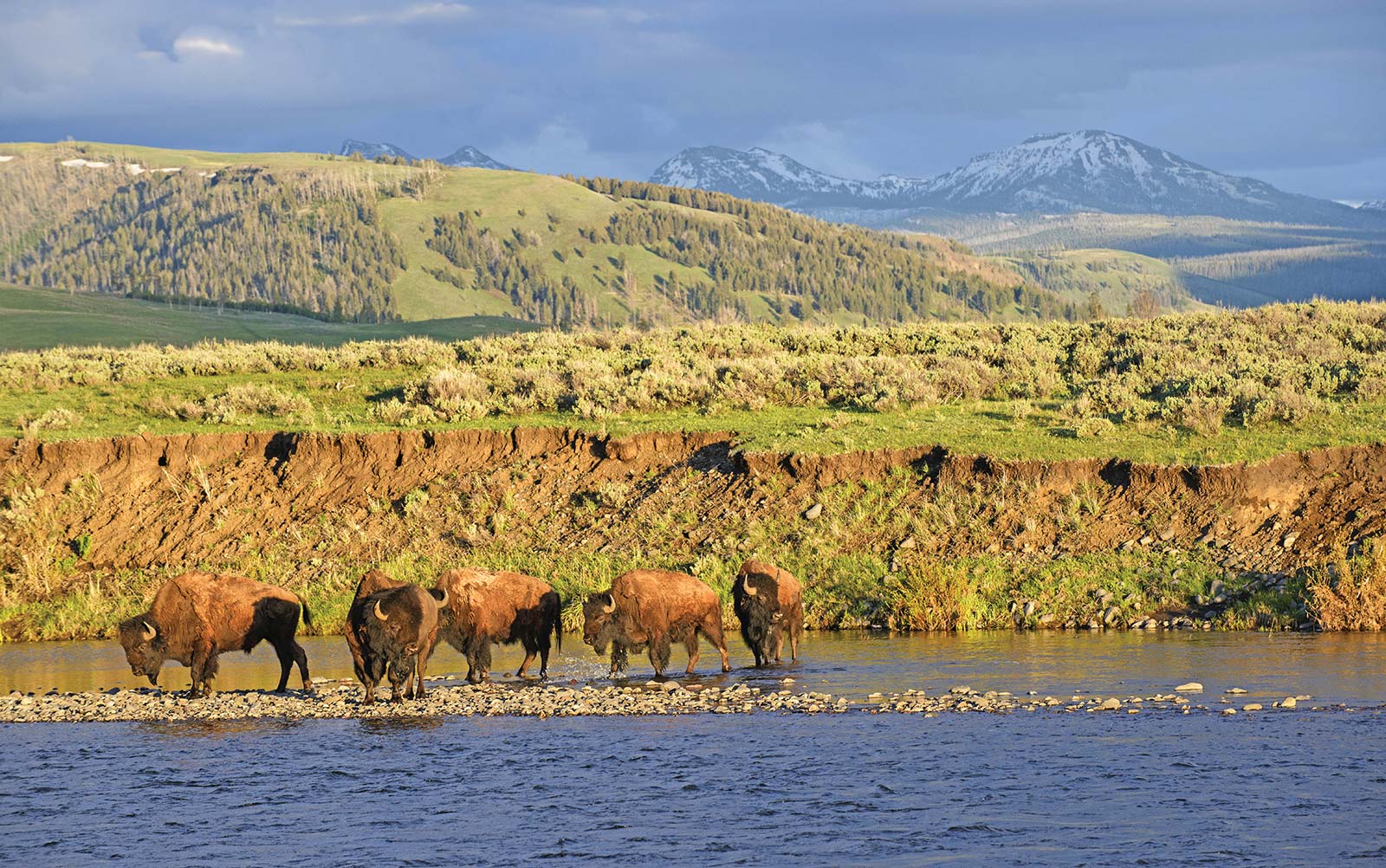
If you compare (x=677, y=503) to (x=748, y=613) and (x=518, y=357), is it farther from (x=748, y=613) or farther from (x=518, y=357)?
(x=518, y=357)

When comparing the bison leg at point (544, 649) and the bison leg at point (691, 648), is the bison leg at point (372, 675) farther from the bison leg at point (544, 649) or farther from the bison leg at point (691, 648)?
the bison leg at point (691, 648)

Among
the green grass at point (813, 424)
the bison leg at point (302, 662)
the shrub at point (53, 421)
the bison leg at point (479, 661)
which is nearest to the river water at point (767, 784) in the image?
the bison leg at point (302, 662)

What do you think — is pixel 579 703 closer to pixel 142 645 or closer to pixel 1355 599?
pixel 142 645

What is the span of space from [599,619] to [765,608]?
7.22ft

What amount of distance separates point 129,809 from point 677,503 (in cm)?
1507

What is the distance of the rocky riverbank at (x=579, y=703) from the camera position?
52.1ft

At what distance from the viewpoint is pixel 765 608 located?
19.6 m

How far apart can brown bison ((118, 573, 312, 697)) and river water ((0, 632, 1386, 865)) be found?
88.0 inches

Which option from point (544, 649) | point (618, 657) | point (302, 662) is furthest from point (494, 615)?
point (302, 662)

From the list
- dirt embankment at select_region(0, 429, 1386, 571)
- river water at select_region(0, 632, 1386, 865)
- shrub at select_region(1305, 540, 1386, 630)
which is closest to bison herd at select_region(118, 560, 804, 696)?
river water at select_region(0, 632, 1386, 865)

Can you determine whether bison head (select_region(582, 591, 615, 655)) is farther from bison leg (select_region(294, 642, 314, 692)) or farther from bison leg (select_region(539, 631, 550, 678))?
bison leg (select_region(294, 642, 314, 692))

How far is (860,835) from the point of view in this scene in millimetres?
11555

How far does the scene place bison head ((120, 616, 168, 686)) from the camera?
18.9 m

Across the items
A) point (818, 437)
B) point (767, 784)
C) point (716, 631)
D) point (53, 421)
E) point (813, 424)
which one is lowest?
point (767, 784)
